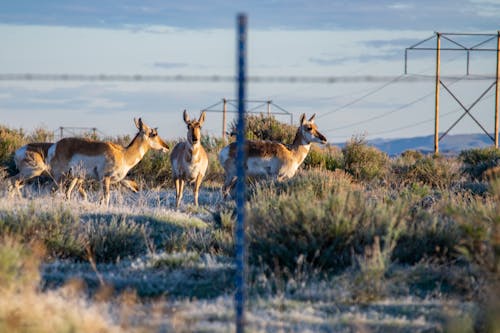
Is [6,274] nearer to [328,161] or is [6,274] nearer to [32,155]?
[32,155]

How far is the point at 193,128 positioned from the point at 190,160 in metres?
0.70

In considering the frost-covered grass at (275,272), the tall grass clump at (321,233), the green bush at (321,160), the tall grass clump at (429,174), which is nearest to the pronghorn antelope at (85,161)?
the frost-covered grass at (275,272)

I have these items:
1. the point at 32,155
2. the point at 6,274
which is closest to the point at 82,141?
the point at 32,155

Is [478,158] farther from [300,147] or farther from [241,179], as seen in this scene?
[241,179]

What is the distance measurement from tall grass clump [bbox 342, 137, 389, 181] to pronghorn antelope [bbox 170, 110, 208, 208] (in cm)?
809

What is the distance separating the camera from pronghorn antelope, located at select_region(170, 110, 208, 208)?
58.1 feet

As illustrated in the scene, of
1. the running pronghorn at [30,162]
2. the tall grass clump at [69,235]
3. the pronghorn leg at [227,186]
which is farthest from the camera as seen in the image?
the pronghorn leg at [227,186]

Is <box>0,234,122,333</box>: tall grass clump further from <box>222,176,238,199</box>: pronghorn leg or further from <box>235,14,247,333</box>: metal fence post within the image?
<box>222,176,238,199</box>: pronghorn leg

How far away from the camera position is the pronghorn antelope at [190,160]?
1770cm

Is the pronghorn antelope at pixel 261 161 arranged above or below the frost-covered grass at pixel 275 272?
above

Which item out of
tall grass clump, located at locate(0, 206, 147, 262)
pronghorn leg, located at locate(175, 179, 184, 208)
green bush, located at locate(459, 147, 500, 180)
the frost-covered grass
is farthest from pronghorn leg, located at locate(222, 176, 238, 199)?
green bush, located at locate(459, 147, 500, 180)

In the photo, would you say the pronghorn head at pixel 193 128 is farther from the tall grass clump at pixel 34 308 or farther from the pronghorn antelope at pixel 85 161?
the tall grass clump at pixel 34 308

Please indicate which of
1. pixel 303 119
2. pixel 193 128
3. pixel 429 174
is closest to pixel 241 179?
pixel 193 128

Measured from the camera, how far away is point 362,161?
2636 cm
